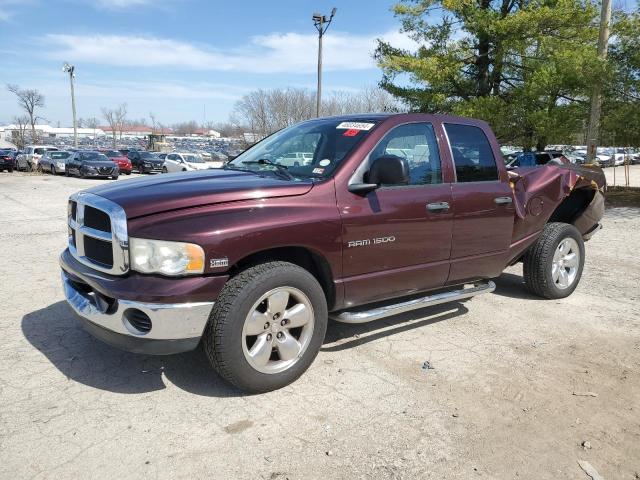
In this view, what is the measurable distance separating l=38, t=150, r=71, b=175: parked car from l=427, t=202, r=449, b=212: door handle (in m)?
28.3

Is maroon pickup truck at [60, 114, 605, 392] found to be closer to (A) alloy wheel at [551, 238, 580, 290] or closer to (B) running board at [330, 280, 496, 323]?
(B) running board at [330, 280, 496, 323]

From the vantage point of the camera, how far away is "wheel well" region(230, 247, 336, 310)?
10.6 ft

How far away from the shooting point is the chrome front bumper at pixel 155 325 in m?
2.84

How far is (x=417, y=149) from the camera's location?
404cm

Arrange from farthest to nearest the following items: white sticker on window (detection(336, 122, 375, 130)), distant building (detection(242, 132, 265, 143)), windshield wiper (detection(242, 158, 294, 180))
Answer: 1. distant building (detection(242, 132, 265, 143))
2. white sticker on window (detection(336, 122, 375, 130))
3. windshield wiper (detection(242, 158, 294, 180))

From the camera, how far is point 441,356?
391cm

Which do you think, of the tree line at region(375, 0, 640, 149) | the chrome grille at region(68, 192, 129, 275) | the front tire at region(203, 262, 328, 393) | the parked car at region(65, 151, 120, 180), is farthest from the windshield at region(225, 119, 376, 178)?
the parked car at region(65, 151, 120, 180)

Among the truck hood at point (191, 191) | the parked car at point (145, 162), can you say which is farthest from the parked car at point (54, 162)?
the truck hood at point (191, 191)

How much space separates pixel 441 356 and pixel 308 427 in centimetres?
143

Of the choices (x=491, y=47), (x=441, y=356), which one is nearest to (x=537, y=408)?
(x=441, y=356)

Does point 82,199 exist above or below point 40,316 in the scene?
above

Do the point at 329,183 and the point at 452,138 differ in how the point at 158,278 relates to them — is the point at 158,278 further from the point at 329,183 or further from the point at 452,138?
the point at 452,138

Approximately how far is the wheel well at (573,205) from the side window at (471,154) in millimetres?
1733

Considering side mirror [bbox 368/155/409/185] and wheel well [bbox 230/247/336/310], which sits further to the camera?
side mirror [bbox 368/155/409/185]
